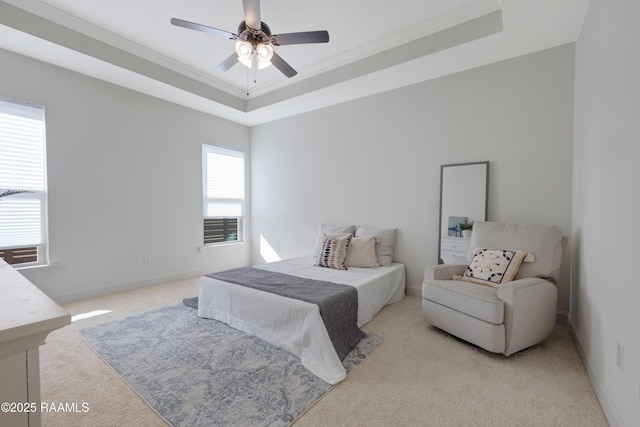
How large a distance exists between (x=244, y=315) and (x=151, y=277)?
228 centimetres

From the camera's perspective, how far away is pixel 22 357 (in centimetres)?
64

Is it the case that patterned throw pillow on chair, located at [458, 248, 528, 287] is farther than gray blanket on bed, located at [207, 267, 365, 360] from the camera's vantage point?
Yes

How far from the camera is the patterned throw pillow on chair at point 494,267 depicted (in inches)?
94.8

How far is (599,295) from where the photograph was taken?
5.86 feet

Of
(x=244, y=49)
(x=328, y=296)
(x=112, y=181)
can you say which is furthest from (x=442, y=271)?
(x=112, y=181)

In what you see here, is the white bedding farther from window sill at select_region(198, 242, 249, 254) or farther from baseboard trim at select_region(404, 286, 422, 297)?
window sill at select_region(198, 242, 249, 254)

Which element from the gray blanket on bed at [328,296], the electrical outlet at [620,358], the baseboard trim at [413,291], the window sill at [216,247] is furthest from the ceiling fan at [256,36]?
the window sill at [216,247]

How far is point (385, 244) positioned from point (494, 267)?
1.32 metres

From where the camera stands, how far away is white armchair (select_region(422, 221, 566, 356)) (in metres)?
2.06

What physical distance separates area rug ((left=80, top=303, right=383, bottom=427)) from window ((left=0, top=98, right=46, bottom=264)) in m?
1.35

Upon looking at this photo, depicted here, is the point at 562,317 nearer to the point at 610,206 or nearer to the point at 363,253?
the point at 610,206

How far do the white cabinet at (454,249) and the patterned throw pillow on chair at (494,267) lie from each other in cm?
52

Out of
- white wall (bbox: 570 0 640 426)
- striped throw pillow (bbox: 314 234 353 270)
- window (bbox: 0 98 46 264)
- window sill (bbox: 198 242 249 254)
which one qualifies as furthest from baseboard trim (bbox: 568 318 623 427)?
window (bbox: 0 98 46 264)

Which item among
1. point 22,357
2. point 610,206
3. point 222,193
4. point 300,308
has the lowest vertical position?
point 300,308
